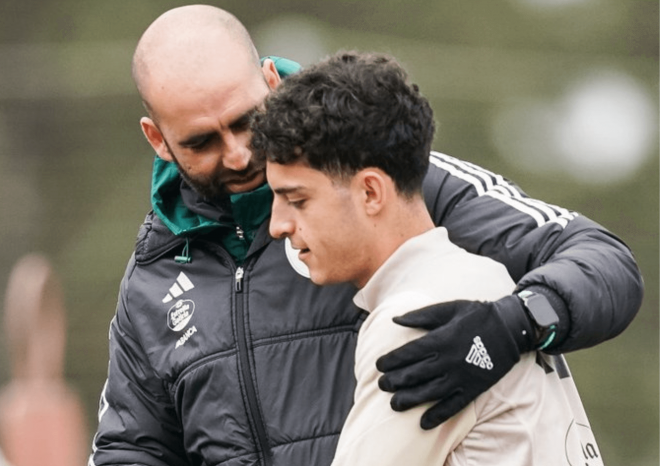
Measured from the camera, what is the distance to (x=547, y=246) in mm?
3004

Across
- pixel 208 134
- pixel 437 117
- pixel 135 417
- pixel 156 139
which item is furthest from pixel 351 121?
pixel 437 117

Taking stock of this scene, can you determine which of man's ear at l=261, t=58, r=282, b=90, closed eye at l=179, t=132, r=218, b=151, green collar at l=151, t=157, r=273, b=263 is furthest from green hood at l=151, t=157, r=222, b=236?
man's ear at l=261, t=58, r=282, b=90

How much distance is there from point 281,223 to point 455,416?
1.56 feet

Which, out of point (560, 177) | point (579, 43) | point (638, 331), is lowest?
point (638, 331)

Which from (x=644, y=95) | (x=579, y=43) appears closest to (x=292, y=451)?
(x=644, y=95)

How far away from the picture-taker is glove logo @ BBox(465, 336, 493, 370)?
104 inches

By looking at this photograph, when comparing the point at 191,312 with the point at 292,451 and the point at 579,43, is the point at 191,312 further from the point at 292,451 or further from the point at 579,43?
the point at 579,43

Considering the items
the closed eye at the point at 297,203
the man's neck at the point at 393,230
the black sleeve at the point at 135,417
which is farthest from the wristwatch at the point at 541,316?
the black sleeve at the point at 135,417

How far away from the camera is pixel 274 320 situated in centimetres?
317

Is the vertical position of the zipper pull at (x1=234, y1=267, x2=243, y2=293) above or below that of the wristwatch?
above

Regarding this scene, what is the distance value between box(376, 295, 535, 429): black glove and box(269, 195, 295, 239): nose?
12.5 inches

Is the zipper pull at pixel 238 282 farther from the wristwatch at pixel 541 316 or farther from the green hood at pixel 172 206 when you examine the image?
the wristwatch at pixel 541 316

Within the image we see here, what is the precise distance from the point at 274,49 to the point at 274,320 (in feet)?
33.9

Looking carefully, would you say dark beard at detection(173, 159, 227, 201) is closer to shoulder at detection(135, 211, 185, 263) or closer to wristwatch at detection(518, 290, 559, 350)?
shoulder at detection(135, 211, 185, 263)
